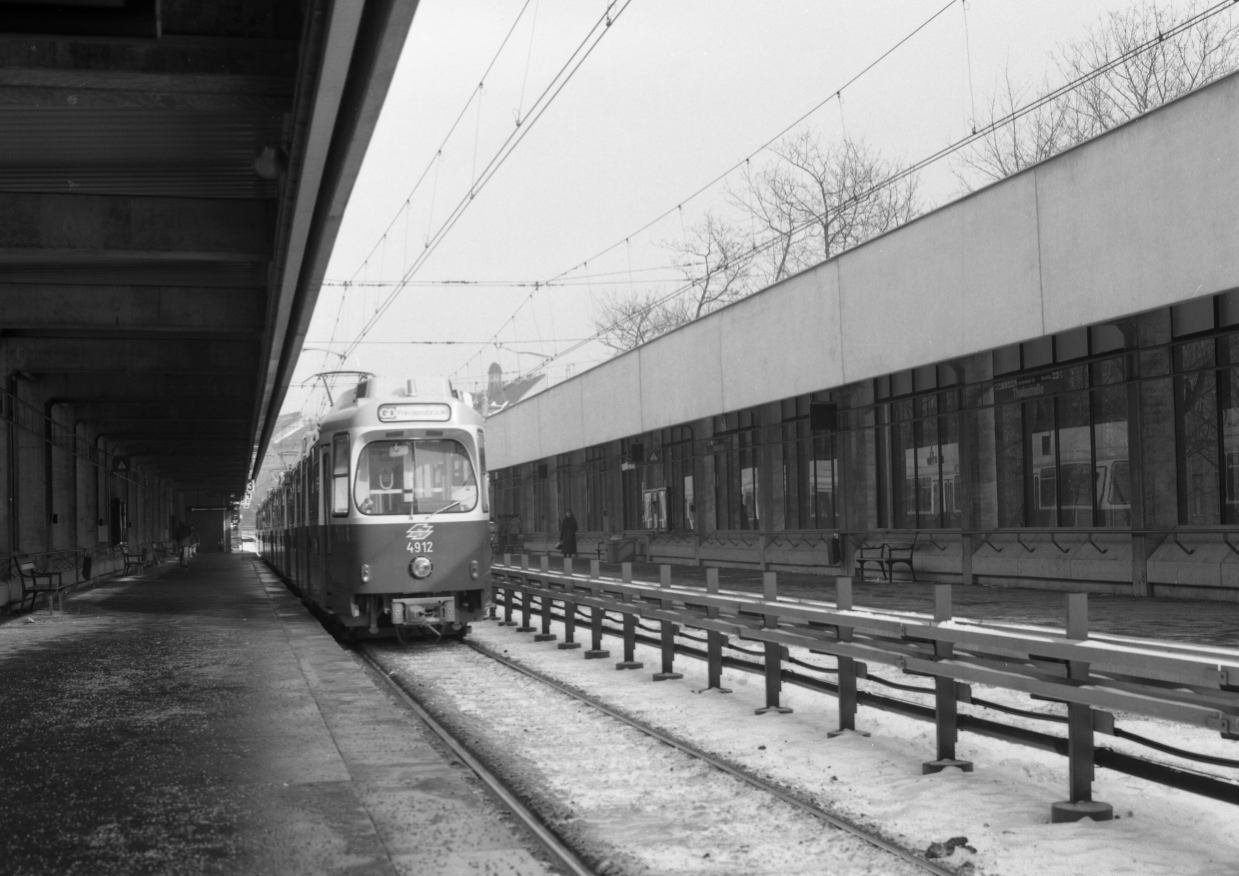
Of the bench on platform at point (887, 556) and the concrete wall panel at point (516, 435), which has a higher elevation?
the concrete wall panel at point (516, 435)

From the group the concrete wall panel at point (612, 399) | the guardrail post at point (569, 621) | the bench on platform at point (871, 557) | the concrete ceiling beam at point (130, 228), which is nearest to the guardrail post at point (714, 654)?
the guardrail post at point (569, 621)

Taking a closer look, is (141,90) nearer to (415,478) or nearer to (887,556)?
(415,478)

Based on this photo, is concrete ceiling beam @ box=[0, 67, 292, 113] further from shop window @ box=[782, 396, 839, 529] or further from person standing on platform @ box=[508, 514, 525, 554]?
person standing on platform @ box=[508, 514, 525, 554]

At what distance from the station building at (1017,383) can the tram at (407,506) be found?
7.54 metres

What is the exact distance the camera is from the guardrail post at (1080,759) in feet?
22.4

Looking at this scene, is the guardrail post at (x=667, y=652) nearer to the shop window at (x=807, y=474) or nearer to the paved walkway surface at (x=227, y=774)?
the paved walkway surface at (x=227, y=774)

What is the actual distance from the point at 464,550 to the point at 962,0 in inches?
356

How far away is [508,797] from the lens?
777 centimetres

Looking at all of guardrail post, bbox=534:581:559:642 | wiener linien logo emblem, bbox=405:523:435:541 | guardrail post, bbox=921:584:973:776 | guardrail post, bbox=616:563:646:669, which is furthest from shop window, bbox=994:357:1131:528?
guardrail post, bbox=921:584:973:776

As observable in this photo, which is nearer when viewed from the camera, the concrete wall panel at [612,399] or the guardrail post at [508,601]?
the guardrail post at [508,601]

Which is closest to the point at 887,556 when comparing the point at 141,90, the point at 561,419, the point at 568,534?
the point at 568,534

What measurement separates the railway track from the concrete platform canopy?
501cm

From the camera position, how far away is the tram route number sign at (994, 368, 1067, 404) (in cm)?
2186

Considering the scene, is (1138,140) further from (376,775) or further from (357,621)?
(376,775)
